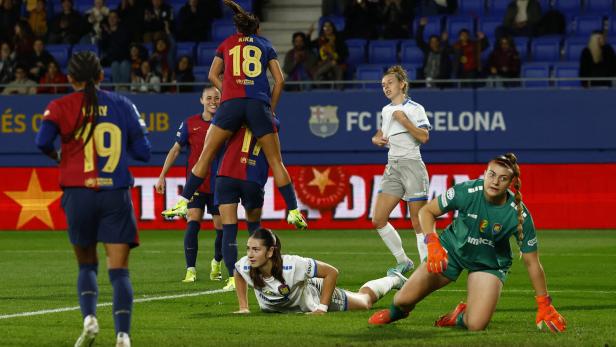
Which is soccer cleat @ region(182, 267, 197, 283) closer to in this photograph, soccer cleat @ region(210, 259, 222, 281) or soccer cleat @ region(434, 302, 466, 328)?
soccer cleat @ region(210, 259, 222, 281)

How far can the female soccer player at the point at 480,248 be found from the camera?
30.1 feet

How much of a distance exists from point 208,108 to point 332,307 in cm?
384

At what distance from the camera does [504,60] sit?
75.3 feet

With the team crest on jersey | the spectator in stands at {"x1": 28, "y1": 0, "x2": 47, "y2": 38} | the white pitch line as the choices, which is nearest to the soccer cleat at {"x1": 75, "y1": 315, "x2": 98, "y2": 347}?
the white pitch line

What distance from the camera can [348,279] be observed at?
13.8 metres

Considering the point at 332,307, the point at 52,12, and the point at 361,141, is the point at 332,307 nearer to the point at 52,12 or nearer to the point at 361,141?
the point at 361,141

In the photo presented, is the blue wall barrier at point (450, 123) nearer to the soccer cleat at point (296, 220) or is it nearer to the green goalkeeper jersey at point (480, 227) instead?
the soccer cleat at point (296, 220)

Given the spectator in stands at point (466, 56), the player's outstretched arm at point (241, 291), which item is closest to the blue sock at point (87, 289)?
the player's outstretched arm at point (241, 291)

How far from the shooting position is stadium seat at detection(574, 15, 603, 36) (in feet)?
80.7

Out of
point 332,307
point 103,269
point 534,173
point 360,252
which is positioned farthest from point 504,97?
point 332,307

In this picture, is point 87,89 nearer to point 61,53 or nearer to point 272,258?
point 272,258

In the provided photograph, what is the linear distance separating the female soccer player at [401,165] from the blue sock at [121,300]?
5.92 meters

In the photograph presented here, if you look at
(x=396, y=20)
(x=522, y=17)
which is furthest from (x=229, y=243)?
(x=522, y=17)

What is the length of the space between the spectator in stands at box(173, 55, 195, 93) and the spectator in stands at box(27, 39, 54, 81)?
96.5 inches
